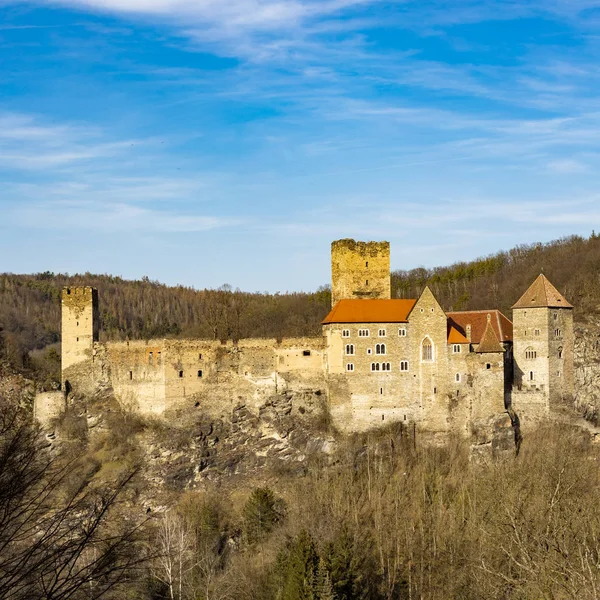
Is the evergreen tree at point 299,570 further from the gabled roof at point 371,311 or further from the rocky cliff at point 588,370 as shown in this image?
the rocky cliff at point 588,370

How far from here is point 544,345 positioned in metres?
47.7

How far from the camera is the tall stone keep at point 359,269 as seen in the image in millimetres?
54250

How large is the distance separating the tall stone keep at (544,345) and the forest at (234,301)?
1563 centimetres

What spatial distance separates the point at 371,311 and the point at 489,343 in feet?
21.6

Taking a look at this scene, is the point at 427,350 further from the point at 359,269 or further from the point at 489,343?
the point at 359,269

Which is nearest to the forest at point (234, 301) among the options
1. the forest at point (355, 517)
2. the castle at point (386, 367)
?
the castle at point (386, 367)

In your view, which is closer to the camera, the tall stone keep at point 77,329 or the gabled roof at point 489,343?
the gabled roof at point 489,343

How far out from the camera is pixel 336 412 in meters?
48.8

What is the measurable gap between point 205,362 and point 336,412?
25.2ft

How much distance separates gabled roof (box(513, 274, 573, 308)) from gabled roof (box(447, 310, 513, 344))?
155 cm

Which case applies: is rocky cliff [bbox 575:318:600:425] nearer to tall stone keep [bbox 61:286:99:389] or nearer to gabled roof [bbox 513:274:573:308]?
gabled roof [bbox 513:274:573:308]

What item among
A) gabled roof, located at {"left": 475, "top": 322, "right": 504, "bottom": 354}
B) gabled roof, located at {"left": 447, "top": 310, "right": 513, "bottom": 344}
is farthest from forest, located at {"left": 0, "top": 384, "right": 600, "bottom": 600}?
gabled roof, located at {"left": 447, "top": 310, "right": 513, "bottom": 344}

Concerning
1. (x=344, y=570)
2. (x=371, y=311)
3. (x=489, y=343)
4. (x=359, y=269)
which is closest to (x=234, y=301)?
(x=359, y=269)

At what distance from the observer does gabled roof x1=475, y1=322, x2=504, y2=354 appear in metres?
47.2
